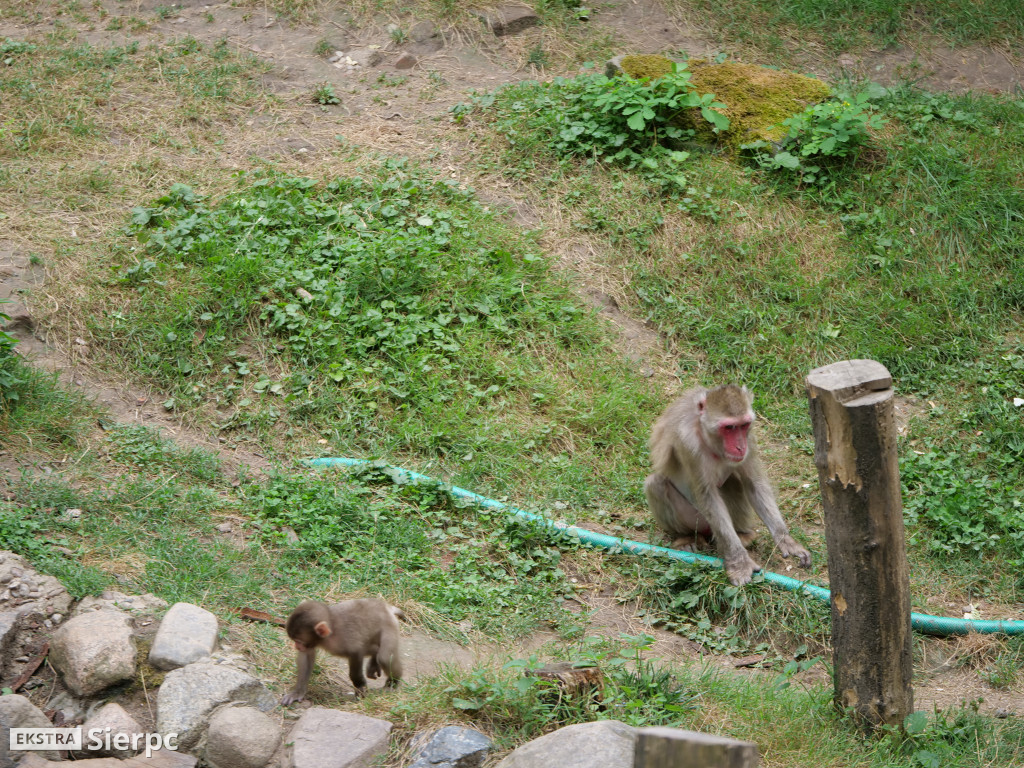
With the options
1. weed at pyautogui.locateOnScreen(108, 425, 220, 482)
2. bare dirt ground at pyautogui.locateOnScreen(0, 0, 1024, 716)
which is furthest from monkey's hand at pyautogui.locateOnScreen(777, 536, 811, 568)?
weed at pyautogui.locateOnScreen(108, 425, 220, 482)

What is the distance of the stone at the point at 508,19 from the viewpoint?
11.3 m

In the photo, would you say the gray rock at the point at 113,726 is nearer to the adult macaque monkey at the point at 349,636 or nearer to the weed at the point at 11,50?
the adult macaque monkey at the point at 349,636

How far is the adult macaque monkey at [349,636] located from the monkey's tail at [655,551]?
1865 millimetres

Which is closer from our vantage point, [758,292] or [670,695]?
[670,695]

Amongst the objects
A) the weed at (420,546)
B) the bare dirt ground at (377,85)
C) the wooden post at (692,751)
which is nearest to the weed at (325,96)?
the bare dirt ground at (377,85)

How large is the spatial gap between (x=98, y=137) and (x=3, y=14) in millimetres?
2882

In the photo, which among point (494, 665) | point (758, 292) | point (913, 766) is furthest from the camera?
point (758, 292)

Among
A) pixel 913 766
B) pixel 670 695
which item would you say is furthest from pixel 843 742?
pixel 670 695

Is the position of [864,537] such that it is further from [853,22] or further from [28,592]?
[853,22]

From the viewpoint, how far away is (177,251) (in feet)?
26.9

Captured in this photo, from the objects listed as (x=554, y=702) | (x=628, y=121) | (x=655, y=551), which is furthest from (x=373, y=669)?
(x=628, y=121)

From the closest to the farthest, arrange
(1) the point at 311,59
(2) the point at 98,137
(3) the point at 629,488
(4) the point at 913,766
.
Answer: (4) the point at 913,766, (3) the point at 629,488, (2) the point at 98,137, (1) the point at 311,59

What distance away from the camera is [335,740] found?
14.0ft

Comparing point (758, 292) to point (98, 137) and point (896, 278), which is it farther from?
point (98, 137)
